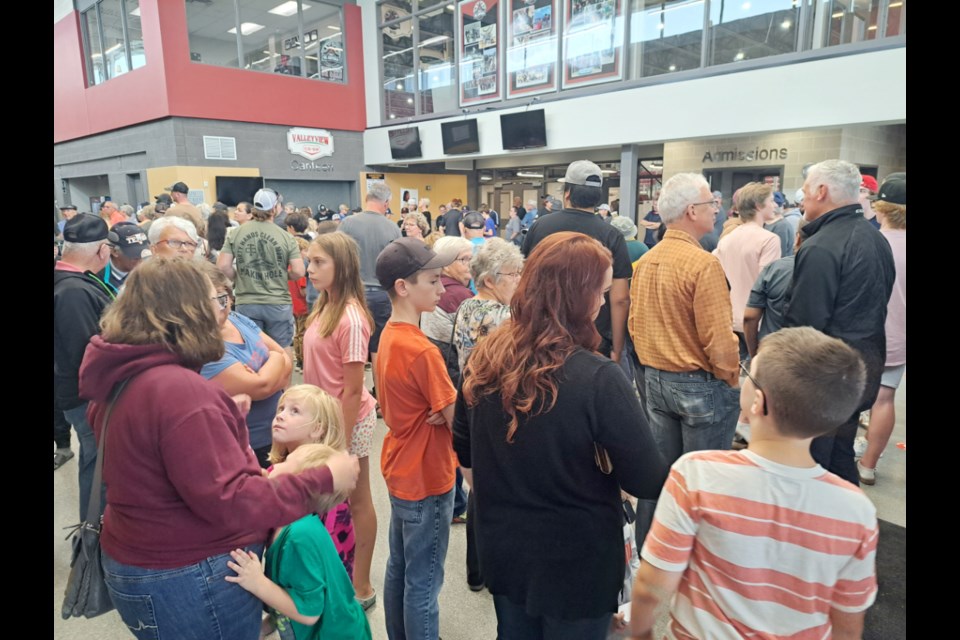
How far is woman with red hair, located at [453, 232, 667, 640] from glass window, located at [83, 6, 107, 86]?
17.0 m

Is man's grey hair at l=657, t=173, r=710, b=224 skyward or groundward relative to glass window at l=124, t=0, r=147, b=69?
groundward

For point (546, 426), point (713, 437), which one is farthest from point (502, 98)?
point (546, 426)

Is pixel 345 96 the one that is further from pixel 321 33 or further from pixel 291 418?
pixel 291 418

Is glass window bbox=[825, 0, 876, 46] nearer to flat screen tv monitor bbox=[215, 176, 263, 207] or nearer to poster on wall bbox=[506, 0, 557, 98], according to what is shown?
poster on wall bbox=[506, 0, 557, 98]

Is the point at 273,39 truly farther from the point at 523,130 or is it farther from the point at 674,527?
the point at 674,527

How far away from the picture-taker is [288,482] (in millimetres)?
1282

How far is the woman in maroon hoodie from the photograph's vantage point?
116 cm

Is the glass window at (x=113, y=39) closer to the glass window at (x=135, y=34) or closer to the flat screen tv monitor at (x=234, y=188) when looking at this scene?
the glass window at (x=135, y=34)

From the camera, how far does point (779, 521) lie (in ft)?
3.51

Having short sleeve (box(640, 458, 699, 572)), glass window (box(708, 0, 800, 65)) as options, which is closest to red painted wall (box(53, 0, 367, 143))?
glass window (box(708, 0, 800, 65))

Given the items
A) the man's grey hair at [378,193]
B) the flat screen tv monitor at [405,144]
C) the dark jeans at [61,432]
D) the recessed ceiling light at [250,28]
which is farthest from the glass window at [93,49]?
the dark jeans at [61,432]

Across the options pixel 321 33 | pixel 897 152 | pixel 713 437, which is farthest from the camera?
pixel 321 33

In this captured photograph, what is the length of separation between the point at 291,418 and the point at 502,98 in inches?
455
